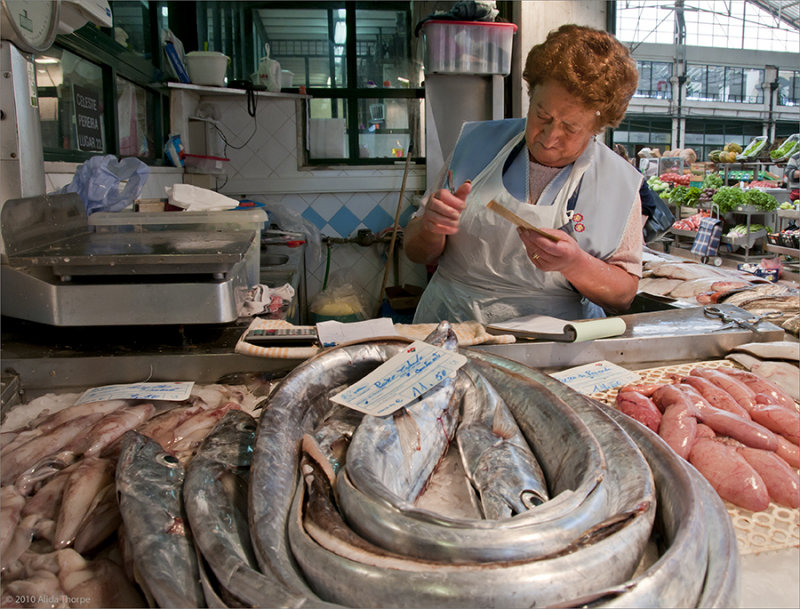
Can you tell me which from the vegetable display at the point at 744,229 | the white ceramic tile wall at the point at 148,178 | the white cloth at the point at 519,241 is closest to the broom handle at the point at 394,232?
the white ceramic tile wall at the point at 148,178

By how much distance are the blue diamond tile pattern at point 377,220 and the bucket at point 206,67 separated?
78.0 inches

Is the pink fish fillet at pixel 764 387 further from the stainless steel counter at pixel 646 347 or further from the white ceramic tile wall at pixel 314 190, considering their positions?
the white ceramic tile wall at pixel 314 190

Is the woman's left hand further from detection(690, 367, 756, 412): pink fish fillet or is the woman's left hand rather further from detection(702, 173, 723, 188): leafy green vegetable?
detection(702, 173, 723, 188): leafy green vegetable

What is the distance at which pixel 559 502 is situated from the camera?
0.89 m

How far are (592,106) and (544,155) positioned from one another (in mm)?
284

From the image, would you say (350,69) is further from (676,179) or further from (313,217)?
(676,179)

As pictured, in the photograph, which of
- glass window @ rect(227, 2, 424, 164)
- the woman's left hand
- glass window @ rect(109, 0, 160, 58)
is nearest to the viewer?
the woman's left hand

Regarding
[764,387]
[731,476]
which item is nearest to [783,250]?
[764,387]

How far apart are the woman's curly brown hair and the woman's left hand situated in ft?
1.69

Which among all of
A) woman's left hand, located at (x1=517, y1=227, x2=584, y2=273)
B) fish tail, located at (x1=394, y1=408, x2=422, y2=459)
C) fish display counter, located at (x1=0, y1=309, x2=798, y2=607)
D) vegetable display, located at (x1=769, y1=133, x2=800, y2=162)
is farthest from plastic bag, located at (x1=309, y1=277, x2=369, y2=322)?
vegetable display, located at (x1=769, y1=133, x2=800, y2=162)

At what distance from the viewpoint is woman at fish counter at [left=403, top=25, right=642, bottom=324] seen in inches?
87.7

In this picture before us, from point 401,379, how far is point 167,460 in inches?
19.6

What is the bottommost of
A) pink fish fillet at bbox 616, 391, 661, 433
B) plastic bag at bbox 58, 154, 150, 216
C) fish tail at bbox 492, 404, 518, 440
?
pink fish fillet at bbox 616, 391, 661, 433

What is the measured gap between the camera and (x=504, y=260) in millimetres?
2574
